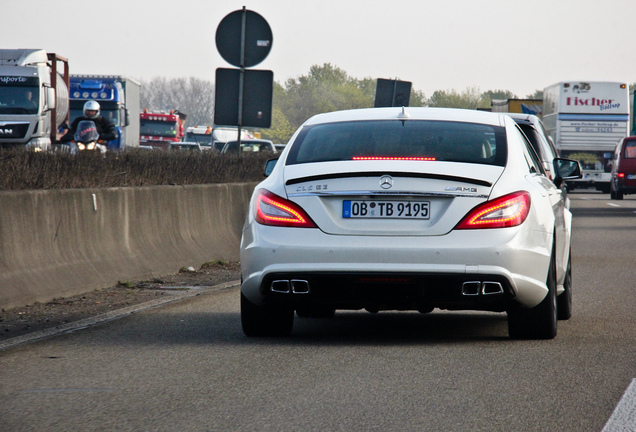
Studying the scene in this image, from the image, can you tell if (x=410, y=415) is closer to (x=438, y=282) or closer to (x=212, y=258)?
(x=438, y=282)

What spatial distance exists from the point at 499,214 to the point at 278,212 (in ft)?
4.36

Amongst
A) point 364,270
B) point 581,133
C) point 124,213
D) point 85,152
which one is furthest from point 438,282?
point 581,133

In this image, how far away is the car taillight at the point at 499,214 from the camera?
673 centimetres

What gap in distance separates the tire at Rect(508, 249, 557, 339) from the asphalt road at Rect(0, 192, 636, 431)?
11cm

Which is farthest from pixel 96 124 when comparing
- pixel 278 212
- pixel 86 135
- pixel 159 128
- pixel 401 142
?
pixel 159 128

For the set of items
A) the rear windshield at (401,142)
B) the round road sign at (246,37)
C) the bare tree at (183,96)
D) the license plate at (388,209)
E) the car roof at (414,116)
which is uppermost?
the round road sign at (246,37)

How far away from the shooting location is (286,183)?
23.1ft

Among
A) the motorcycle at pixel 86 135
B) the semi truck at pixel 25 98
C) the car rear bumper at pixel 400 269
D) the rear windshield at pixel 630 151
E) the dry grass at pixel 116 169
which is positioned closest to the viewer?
the car rear bumper at pixel 400 269

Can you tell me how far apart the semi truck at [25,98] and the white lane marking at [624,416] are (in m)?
22.6

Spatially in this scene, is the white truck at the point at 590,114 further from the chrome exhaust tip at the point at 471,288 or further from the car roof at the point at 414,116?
the chrome exhaust tip at the point at 471,288

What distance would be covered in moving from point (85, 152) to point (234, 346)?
Result: 17.1 feet

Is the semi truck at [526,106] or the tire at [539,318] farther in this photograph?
the semi truck at [526,106]

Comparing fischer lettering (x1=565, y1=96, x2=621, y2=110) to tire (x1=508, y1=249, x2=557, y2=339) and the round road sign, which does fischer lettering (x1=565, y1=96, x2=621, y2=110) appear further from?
tire (x1=508, y1=249, x2=557, y2=339)

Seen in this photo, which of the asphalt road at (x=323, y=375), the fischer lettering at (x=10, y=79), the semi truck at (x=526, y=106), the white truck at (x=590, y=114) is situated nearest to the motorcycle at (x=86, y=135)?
the fischer lettering at (x=10, y=79)
